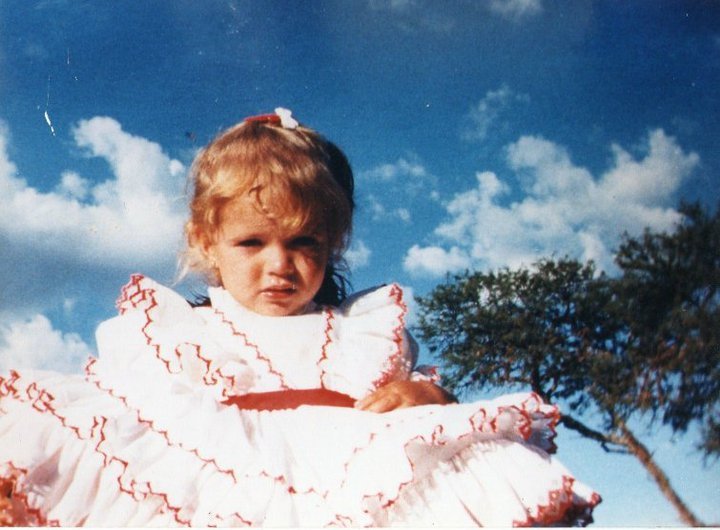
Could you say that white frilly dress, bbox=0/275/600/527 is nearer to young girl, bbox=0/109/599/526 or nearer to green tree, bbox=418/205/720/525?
young girl, bbox=0/109/599/526

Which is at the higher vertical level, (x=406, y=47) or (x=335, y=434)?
(x=406, y=47)

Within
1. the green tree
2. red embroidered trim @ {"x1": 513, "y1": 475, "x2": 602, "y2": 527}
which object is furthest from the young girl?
the green tree

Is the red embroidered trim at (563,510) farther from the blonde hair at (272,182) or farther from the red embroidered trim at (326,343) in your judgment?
the blonde hair at (272,182)

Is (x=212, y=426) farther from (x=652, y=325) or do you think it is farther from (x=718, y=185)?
(x=718, y=185)

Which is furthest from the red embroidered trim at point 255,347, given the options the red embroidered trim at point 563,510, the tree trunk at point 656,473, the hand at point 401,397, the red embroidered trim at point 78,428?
A: the tree trunk at point 656,473

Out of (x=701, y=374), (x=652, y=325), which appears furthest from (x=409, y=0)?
Result: (x=701, y=374)
